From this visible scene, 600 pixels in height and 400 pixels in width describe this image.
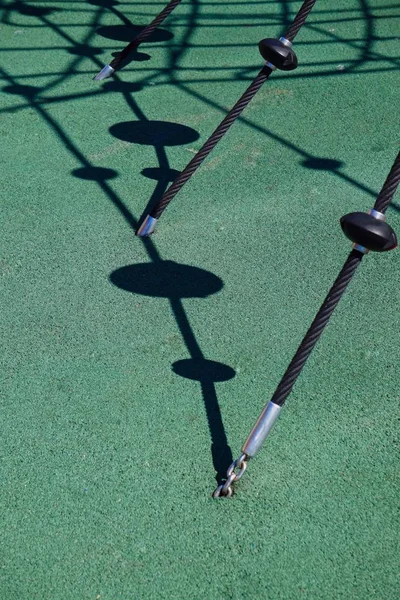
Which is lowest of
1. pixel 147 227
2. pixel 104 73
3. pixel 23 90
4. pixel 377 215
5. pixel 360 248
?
pixel 147 227

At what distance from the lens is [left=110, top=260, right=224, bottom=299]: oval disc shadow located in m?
3.99

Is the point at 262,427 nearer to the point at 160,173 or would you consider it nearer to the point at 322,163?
the point at 160,173

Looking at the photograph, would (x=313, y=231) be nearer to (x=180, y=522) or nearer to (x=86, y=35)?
(x=180, y=522)

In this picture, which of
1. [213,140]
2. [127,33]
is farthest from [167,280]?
[127,33]

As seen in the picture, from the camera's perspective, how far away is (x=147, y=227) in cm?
435

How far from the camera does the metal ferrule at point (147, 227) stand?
171 inches

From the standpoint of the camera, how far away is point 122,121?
18.0 feet

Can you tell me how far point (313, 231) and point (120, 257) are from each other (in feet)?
3.37

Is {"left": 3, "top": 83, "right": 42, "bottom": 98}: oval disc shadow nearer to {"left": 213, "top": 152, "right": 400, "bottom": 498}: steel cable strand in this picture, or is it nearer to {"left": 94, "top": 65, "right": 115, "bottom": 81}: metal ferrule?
{"left": 94, "top": 65, "right": 115, "bottom": 81}: metal ferrule

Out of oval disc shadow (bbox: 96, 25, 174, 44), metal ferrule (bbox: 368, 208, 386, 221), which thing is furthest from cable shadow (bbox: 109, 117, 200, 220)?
metal ferrule (bbox: 368, 208, 386, 221)

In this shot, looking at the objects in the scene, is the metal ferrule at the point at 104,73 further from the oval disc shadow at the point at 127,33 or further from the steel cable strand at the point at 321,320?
the steel cable strand at the point at 321,320

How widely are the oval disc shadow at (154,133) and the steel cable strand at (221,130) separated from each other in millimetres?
1063

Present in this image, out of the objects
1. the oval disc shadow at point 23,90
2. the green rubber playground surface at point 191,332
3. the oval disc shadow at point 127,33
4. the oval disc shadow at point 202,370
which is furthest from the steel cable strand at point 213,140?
the oval disc shadow at point 127,33

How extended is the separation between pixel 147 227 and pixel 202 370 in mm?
1109
